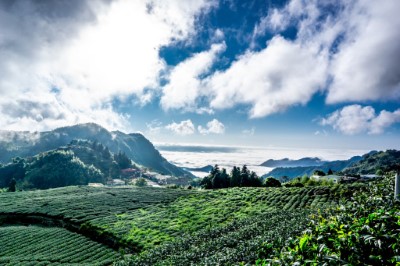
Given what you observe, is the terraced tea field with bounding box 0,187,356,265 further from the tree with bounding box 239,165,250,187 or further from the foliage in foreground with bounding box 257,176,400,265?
the tree with bounding box 239,165,250,187

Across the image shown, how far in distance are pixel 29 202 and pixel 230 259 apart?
3185 inches

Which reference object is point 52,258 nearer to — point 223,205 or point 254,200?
point 223,205

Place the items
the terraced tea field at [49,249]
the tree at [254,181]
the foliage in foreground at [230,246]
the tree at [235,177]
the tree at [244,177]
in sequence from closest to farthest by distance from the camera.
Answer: the foliage in foreground at [230,246]
the terraced tea field at [49,249]
the tree at [244,177]
the tree at [254,181]
the tree at [235,177]

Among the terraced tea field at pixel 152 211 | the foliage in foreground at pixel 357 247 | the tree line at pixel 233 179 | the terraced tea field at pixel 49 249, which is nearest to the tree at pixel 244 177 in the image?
the tree line at pixel 233 179

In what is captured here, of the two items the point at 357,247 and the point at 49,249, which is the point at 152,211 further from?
the point at 357,247

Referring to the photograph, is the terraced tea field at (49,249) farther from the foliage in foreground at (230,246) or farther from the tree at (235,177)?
the tree at (235,177)

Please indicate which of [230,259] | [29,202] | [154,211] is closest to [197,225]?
[154,211]

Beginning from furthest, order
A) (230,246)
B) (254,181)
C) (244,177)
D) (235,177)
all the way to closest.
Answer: (235,177) → (244,177) → (254,181) → (230,246)

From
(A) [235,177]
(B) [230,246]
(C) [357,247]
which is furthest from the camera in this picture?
(A) [235,177]

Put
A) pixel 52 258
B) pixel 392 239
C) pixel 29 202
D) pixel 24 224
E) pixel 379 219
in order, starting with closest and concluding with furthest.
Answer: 1. pixel 392 239
2. pixel 379 219
3. pixel 52 258
4. pixel 24 224
5. pixel 29 202

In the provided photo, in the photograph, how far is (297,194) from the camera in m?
Result: 66.8

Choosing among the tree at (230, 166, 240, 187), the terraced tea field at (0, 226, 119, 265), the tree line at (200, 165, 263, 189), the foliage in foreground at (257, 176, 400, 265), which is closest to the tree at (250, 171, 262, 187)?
the tree line at (200, 165, 263, 189)

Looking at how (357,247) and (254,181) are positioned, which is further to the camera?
(254,181)

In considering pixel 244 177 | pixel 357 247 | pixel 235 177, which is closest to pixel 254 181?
pixel 244 177
